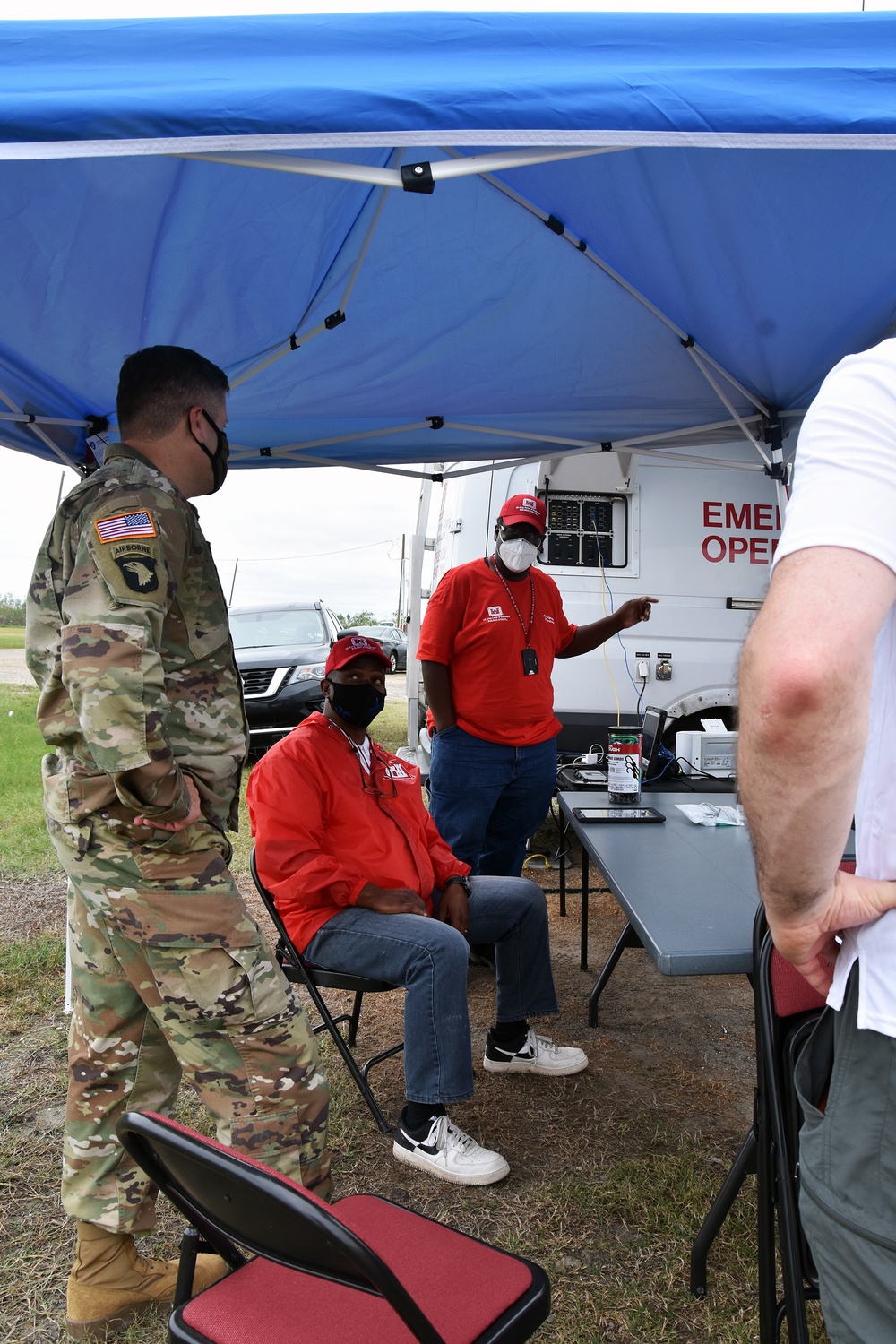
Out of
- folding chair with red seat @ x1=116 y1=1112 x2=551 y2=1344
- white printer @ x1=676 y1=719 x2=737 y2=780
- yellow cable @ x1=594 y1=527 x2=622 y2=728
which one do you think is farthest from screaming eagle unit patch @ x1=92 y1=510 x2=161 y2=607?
yellow cable @ x1=594 y1=527 x2=622 y2=728

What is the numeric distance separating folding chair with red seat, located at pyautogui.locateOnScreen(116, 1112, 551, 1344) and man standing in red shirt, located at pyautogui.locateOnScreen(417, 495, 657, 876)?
221 centimetres

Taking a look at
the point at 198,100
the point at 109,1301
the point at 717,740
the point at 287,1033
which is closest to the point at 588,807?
the point at 717,740

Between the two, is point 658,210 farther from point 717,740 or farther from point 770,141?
point 717,740

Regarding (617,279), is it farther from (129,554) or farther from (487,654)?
(129,554)

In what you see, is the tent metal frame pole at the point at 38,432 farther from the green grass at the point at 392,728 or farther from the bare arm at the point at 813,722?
the green grass at the point at 392,728

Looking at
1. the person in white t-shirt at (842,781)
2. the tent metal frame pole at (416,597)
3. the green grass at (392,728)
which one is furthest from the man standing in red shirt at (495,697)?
the green grass at (392,728)

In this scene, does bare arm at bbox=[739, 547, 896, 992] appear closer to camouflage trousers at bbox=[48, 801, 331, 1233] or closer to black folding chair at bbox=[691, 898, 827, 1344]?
black folding chair at bbox=[691, 898, 827, 1344]

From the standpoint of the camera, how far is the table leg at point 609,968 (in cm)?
319

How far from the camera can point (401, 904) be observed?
2682mm

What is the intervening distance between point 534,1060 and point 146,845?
1903mm

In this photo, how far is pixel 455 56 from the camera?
1546 mm

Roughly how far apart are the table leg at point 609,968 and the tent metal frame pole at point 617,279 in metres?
2.13

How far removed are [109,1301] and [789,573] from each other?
2080mm

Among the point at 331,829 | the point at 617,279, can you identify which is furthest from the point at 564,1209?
the point at 617,279
